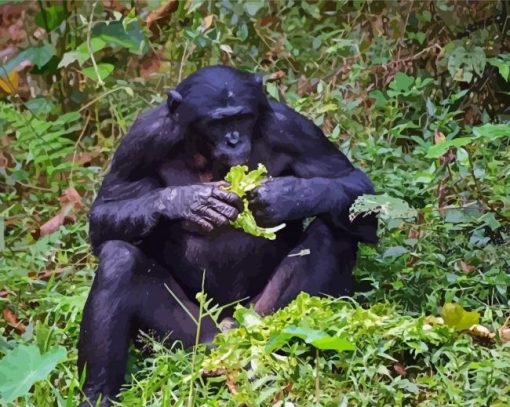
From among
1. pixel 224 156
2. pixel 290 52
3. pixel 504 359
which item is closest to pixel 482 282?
pixel 504 359

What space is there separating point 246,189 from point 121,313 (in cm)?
59

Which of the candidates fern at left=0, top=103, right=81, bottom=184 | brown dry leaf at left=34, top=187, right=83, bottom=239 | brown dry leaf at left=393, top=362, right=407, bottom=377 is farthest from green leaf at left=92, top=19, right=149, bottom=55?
brown dry leaf at left=393, top=362, right=407, bottom=377

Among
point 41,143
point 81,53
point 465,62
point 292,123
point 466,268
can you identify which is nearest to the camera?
point 292,123

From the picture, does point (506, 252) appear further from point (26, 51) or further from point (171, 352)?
point (26, 51)

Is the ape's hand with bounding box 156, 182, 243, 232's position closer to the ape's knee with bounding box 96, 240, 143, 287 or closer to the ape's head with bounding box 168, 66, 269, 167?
the ape's head with bounding box 168, 66, 269, 167

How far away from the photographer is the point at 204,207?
153 inches

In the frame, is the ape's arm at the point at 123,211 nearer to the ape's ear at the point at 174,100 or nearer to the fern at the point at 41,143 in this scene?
the ape's ear at the point at 174,100

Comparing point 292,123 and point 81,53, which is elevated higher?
point 292,123

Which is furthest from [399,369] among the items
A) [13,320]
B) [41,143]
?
[41,143]

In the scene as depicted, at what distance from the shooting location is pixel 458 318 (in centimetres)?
387

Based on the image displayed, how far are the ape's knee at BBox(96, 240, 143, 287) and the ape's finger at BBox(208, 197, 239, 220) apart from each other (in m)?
0.33

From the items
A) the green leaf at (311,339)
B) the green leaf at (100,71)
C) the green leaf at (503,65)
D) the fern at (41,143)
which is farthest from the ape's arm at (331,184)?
the green leaf at (100,71)

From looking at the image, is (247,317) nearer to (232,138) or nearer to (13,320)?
(232,138)

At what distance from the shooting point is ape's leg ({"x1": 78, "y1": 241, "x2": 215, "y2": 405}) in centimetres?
389
